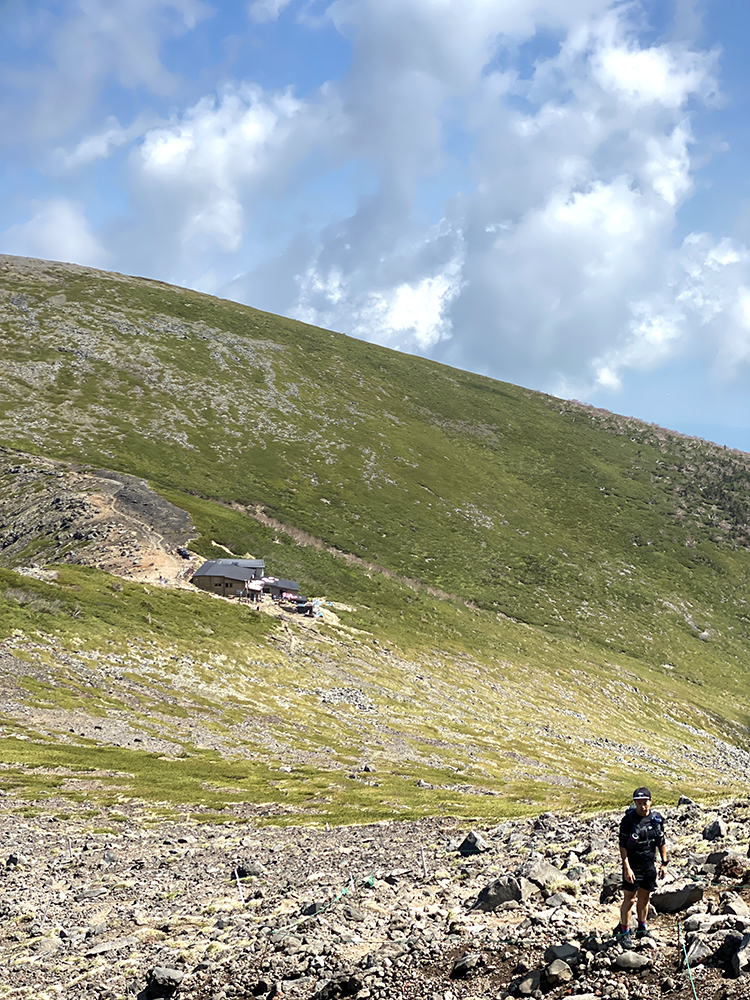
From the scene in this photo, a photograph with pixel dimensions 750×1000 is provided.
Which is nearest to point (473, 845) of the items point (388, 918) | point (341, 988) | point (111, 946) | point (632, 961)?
point (388, 918)

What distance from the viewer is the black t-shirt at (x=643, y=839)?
44.6 feet

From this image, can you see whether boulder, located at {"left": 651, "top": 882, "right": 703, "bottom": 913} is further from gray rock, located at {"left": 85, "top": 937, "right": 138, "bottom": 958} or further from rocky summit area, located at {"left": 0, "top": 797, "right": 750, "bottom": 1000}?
gray rock, located at {"left": 85, "top": 937, "right": 138, "bottom": 958}

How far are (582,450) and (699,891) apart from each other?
614 ft

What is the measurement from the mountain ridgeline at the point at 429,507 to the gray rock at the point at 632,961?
4693 centimetres

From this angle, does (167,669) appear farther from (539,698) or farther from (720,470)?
(720,470)

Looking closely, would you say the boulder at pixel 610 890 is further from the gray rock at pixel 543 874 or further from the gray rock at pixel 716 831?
the gray rock at pixel 716 831

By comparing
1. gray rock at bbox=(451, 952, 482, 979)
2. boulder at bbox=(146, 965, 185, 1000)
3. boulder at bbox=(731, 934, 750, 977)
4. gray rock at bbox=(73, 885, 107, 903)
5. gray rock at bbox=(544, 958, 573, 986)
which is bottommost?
gray rock at bbox=(73, 885, 107, 903)

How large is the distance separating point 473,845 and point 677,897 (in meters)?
11.0

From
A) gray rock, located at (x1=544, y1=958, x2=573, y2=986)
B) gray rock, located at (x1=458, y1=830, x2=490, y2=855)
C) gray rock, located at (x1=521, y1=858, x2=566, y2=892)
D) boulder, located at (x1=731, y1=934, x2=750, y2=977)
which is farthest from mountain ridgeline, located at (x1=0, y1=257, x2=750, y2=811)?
boulder, located at (x1=731, y1=934, x2=750, y2=977)

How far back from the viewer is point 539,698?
88875 millimetres

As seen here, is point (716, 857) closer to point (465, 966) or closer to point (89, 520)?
point (465, 966)

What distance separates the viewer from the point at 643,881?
1330cm

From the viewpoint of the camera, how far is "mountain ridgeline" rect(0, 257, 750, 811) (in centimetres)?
9988

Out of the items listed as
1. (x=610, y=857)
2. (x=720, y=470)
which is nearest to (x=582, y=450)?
(x=720, y=470)
